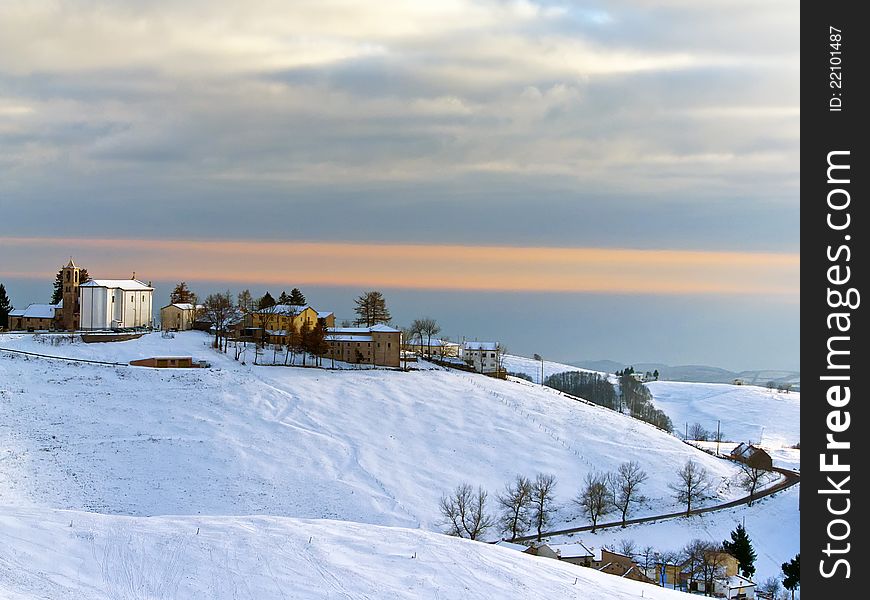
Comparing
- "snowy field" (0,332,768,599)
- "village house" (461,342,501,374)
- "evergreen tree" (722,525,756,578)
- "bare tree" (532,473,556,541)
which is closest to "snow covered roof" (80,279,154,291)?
"snowy field" (0,332,768,599)

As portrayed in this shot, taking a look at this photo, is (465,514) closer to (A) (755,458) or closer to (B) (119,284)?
(A) (755,458)

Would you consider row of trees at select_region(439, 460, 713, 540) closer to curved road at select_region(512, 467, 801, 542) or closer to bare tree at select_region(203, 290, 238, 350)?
curved road at select_region(512, 467, 801, 542)

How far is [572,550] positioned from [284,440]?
74.7ft

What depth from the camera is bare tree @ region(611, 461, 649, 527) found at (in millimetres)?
53406

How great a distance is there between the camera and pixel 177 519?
97.5 ft

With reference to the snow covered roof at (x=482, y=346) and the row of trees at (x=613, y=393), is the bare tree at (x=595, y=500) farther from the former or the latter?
the row of trees at (x=613, y=393)

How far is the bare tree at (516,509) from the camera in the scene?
48438 millimetres

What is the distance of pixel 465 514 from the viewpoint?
4788cm

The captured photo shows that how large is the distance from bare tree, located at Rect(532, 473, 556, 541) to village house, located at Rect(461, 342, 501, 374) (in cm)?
4509

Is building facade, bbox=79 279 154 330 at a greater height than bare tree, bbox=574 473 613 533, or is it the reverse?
building facade, bbox=79 279 154 330

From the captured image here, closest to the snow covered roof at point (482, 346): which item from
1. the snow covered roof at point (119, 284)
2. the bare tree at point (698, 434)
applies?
the bare tree at point (698, 434)

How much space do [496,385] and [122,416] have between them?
114 feet

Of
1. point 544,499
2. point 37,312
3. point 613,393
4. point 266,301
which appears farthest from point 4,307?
point 613,393
